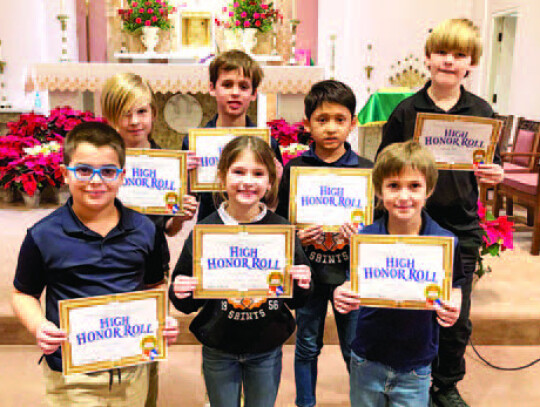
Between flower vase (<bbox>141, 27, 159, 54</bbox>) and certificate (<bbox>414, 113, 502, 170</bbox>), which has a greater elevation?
flower vase (<bbox>141, 27, 159, 54</bbox>)

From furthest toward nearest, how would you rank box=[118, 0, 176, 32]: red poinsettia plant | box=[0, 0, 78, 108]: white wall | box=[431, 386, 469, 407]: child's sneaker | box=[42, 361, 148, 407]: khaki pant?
box=[0, 0, 78, 108]: white wall
box=[118, 0, 176, 32]: red poinsettia plant
box=[431, 386, 469, 407]: child's sneaker
box=[42, 361, 148, 407]: khaki pant

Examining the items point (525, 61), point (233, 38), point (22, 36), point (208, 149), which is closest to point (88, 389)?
point (208, 149)

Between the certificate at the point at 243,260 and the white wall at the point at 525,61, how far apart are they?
22.4 ft

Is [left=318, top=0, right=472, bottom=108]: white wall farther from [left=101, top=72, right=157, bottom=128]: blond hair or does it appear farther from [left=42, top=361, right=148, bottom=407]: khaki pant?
[left=42, top=361, right=148, bottom=407]: khaki pant

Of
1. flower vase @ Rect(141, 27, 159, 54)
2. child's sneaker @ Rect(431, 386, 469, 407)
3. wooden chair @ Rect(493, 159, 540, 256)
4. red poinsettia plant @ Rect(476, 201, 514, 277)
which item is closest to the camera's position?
child's sneaker @ Rect(431, 386, 469, 407)

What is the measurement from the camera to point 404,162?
64.2 inches

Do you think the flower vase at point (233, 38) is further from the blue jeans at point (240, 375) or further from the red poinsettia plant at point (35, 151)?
the blue jeans at point (240, 375)

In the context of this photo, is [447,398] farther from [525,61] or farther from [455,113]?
[525,61]

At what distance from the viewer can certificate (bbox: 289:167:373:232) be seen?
6.31 ft

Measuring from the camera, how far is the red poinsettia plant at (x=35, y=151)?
209 inches

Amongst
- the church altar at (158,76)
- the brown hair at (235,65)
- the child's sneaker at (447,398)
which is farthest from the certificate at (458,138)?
the church altar at (158,76)

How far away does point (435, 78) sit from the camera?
2.03m

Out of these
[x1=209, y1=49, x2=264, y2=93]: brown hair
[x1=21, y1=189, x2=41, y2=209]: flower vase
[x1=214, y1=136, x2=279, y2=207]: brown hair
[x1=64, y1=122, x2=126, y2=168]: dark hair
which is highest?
[x1=209, y1=49, x2=264, y2=93]: brown hair

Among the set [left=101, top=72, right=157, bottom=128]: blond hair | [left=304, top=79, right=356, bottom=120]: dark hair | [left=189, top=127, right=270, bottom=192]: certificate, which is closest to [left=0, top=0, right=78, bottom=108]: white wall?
[left=101, top=72, right=157, bottom=128]: blond hair
